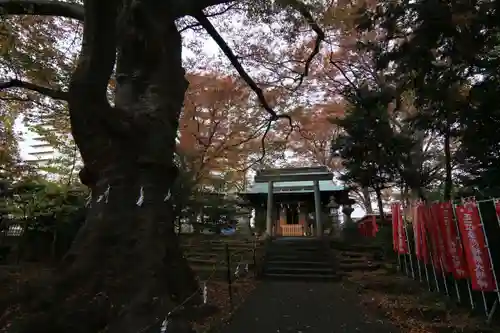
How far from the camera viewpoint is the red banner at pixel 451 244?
5.46 m

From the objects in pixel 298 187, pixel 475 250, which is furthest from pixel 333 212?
pixel 475 250

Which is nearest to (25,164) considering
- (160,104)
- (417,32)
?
(160,104)

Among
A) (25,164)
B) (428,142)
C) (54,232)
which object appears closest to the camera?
(54,232)

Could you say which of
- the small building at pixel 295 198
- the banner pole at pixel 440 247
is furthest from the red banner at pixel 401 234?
the small building at pixel 295 198

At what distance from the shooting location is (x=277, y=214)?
21.4m

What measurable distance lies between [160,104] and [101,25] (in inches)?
79.1

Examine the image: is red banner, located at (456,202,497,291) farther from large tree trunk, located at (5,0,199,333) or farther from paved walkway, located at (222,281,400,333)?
large tree trunk, located at (5,0,199,333)

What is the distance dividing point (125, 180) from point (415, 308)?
5.14 meters

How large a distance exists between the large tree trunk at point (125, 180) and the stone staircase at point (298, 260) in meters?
6.68

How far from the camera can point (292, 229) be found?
66.7 feet

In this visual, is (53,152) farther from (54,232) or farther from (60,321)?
(60,321)

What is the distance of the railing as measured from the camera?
20122 millimetres

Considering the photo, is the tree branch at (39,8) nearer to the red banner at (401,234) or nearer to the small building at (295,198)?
the red banner at (401,234)

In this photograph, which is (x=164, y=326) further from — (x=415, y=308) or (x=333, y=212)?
(x=333, y=212)
